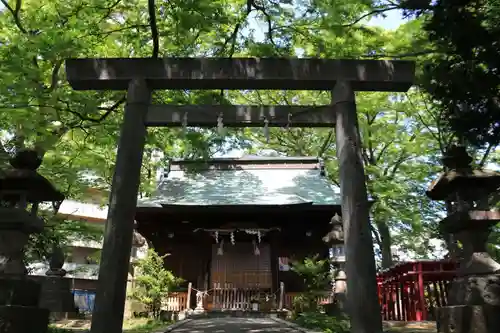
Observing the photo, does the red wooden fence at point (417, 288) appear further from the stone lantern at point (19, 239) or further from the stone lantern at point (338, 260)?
the stone lantern at point (19, 239)

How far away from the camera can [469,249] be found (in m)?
6.17

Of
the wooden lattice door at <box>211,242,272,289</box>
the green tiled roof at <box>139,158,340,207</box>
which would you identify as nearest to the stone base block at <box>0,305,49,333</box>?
the green tiled roof at <box>139,158,340,207</box>

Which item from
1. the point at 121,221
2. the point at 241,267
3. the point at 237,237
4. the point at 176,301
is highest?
the point at 237,237

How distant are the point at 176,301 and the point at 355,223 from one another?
994cm

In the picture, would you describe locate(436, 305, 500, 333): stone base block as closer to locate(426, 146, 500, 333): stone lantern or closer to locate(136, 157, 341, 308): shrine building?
locate(426, 146, 500, 333): stone lantern

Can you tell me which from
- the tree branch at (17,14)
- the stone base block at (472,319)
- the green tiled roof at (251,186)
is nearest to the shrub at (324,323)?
the stone base block at (472,319)

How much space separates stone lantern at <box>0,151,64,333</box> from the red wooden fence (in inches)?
371

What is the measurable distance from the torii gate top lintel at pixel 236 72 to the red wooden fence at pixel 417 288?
6355 mm

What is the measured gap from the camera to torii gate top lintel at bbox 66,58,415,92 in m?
6.91

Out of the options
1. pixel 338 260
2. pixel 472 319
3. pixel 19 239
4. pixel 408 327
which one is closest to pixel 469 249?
pixel 472 319

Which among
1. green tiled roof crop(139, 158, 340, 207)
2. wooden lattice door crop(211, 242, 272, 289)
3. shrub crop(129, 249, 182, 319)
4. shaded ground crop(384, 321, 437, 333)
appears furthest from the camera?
wooden lattice door crop(211, 242, 272, 289)

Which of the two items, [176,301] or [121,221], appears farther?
[176,301]

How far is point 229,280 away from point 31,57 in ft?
35.9

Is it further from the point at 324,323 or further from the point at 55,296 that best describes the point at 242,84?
the point at 55,296
